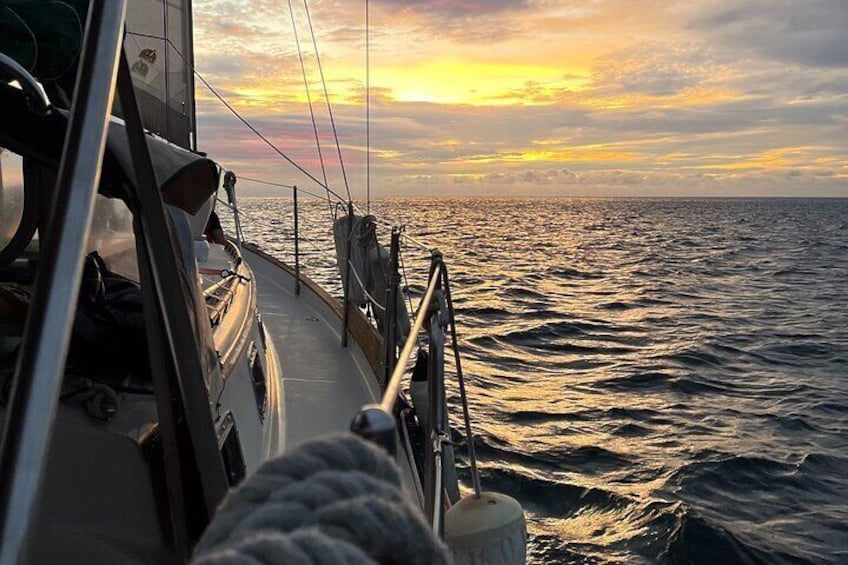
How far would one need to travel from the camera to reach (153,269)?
1780 mm

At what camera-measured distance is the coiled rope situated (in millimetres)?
640

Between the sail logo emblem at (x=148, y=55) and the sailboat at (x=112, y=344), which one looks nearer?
the sailboat at (x=112, y=344)

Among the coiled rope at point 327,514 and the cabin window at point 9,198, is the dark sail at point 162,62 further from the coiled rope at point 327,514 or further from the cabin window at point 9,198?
the coiled rope at point 327,514

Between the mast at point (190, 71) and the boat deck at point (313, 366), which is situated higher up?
the mast at point (190, 71)

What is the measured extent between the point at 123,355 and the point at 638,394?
7586 millimetres

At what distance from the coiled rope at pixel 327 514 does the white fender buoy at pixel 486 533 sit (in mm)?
2212

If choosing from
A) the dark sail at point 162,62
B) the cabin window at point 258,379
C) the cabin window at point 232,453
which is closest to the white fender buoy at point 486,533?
the cabin window at point 232,453

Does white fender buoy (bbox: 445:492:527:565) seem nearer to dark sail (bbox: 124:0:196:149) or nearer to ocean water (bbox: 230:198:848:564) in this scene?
ocean water (bbox: 230:198:848:564)

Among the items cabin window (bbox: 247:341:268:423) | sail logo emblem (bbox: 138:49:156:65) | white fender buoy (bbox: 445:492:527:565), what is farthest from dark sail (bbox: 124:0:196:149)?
white fender buoy (bbox: 445:492:527:565)

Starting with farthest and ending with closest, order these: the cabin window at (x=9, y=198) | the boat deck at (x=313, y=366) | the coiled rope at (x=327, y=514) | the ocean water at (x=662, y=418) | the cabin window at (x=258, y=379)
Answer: the ocean water at (x=662, y=418)
the boat deck at (x=313, y=366)
the cabin window at (x=258, y=379)
the cabin window at (x=9, y=198)
the coiled rope at (x=327, y=514)

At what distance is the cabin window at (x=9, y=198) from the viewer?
215 centimetres

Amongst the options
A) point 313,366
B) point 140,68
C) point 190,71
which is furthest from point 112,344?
point 190,71

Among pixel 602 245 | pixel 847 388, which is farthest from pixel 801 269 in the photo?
pixel 847 388

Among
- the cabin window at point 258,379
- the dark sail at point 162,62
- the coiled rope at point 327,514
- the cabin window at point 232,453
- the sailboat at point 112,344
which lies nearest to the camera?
the coiled rope at point 327,514
